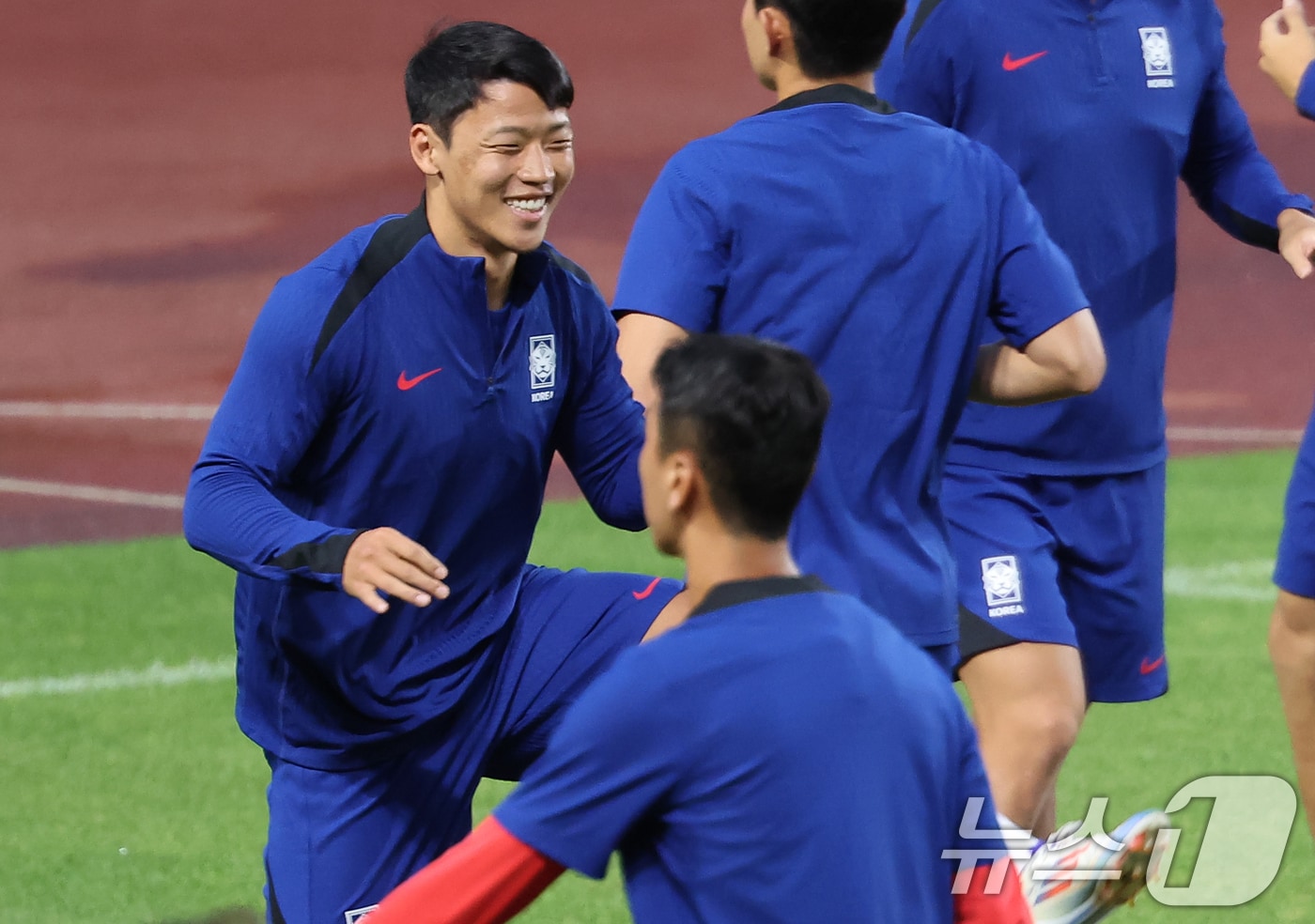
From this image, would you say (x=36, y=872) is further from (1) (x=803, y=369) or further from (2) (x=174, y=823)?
(1) (x=803, y=369)

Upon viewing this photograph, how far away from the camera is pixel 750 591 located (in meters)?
2.31

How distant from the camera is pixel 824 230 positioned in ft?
10.7

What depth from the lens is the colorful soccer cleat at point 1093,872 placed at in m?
3.61

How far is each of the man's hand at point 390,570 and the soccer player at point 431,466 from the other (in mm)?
356

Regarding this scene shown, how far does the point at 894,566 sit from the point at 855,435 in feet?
0.72

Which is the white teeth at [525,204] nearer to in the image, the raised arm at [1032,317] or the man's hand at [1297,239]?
the raised arm at [1032,317]

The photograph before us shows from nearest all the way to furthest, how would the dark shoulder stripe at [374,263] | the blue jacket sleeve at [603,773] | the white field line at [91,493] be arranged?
1. the blue jacket sleeve at [603,773]
2. the dark shoulder stripe at [374,263]
3. the white field line at [91,493]

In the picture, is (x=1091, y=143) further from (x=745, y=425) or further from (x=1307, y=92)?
(x=745, y=425)

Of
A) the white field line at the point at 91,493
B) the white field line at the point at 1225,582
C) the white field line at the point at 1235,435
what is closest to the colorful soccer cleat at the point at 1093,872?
the white field line at the point at 1225,582

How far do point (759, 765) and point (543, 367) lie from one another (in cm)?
156

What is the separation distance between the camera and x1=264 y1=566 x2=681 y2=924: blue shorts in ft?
12.1

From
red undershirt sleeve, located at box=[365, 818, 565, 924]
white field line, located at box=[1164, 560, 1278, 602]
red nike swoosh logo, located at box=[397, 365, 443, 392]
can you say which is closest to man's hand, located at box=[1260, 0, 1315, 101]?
red nike swoosh logo, located at box=[397, 365, 443, 392]

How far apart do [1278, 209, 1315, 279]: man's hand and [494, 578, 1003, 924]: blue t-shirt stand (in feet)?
7.04

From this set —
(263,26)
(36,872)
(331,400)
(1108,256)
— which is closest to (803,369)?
(331,400)
